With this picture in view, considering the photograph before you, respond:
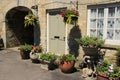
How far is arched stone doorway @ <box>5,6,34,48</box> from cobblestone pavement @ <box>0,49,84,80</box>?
13.1 feet

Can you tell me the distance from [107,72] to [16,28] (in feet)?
32.5

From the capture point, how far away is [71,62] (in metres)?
8.23

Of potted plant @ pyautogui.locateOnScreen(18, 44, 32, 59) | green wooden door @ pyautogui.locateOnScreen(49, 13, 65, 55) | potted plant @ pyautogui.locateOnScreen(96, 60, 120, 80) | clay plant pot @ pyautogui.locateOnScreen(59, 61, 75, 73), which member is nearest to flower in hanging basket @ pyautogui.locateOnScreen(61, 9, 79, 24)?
green wooden door @ pyautogui.locateOnScreen(49, 13, 65, 55)

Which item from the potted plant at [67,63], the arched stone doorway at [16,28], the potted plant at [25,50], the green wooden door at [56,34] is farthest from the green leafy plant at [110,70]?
the arched stone doorway at [16,28]

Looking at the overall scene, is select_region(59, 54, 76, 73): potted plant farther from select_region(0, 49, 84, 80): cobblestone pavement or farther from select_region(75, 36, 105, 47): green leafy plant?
select_region(75, 36, 105, 47): green leafy plant

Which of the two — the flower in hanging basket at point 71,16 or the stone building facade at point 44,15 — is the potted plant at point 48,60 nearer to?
the stone building facade at point 44,15

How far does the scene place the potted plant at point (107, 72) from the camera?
20.7 feet

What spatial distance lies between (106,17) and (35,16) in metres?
4.52

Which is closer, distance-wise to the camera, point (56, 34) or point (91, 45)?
point (91, 45)

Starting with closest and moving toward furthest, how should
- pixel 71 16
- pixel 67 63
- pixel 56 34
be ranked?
pixel 67 63 < pixel 71 16 < pixel 56 34

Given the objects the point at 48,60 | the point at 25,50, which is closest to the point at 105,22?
the point at 48,60

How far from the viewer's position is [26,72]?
862cm

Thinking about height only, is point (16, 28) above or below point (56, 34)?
above

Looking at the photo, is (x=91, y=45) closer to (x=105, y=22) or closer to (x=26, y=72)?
(x=105, y=22)
